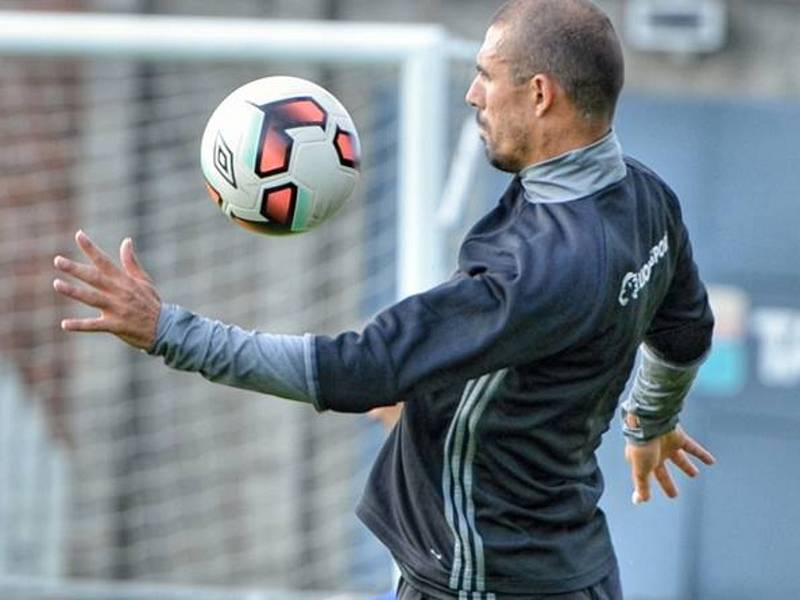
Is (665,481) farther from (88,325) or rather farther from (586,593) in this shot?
(88,325)

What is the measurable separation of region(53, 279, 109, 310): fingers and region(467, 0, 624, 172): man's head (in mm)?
733

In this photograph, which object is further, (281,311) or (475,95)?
(281,311)

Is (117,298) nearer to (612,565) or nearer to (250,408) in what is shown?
(612,565)

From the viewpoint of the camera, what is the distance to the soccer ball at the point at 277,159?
3.75 m

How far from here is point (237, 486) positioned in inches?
324

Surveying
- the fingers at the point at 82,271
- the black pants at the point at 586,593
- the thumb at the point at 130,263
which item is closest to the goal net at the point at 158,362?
the black pants at the point at 586,593

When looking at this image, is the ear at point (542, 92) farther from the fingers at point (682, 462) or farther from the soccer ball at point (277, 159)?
the fingers at point (682, 462)

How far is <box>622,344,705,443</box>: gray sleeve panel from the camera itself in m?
4.00

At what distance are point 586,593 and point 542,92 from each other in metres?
0.90

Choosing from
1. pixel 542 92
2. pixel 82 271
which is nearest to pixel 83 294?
pixel 82 271

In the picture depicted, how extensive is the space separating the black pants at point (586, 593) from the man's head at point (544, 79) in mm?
756

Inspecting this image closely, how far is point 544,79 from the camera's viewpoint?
3.47 metres

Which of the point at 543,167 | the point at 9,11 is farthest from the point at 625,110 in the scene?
the point at 543,167

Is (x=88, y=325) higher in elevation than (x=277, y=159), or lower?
lower
